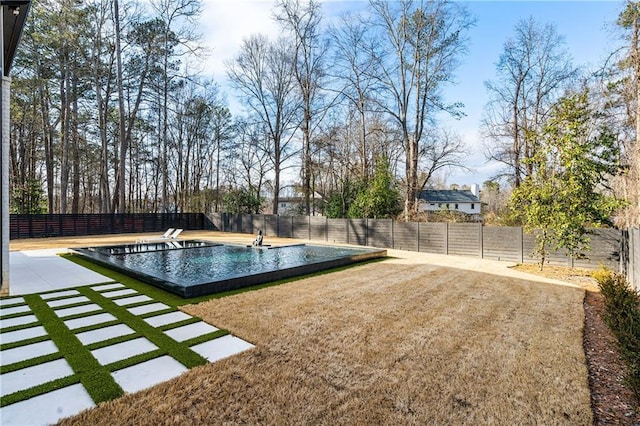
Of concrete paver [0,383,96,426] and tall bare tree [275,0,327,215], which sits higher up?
tall bare tree [275,0,327,215]

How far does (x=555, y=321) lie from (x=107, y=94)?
2039 centimetres

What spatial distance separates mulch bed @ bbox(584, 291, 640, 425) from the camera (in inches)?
83.0

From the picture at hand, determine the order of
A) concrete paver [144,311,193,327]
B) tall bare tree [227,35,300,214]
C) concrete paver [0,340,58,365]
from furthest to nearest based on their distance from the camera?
tall bare tree [227,35,300,214], concrete paver [144,311,193,327], concrete paver [0,340,58,365]

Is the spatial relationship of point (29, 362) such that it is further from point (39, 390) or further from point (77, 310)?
point (77, 310)

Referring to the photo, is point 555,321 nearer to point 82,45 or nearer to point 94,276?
point 94,276

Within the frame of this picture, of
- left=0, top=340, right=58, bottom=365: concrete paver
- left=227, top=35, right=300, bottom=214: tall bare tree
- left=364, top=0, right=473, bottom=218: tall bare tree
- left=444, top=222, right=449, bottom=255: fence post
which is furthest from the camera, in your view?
left=227, top=35, right=300, bottom=214: tall bare tree

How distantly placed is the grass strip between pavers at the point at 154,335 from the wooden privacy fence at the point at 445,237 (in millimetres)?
9109

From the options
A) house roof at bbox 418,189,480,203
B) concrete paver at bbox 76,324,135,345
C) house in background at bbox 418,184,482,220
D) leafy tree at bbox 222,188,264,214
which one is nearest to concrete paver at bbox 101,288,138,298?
A: concrete paver at bbox 76,324,135,345

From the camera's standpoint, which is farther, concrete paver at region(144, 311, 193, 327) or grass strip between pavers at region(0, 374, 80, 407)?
concrete paver at region(144, 311, 193, 327)

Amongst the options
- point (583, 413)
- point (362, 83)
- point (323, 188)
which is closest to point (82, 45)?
point (362, 83)

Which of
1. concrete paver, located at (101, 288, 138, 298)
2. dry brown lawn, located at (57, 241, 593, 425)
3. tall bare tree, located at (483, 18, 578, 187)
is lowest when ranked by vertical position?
dry brown lawn, located at (57, 241, 593, 425)

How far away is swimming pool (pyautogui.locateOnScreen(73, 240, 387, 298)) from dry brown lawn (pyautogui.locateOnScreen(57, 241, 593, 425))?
2.14 feet

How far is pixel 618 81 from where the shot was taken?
328 inches

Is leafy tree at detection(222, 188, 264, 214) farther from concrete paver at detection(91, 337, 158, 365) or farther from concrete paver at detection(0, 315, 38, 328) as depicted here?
concrete paver at detection(91, 337, 158, 365)
